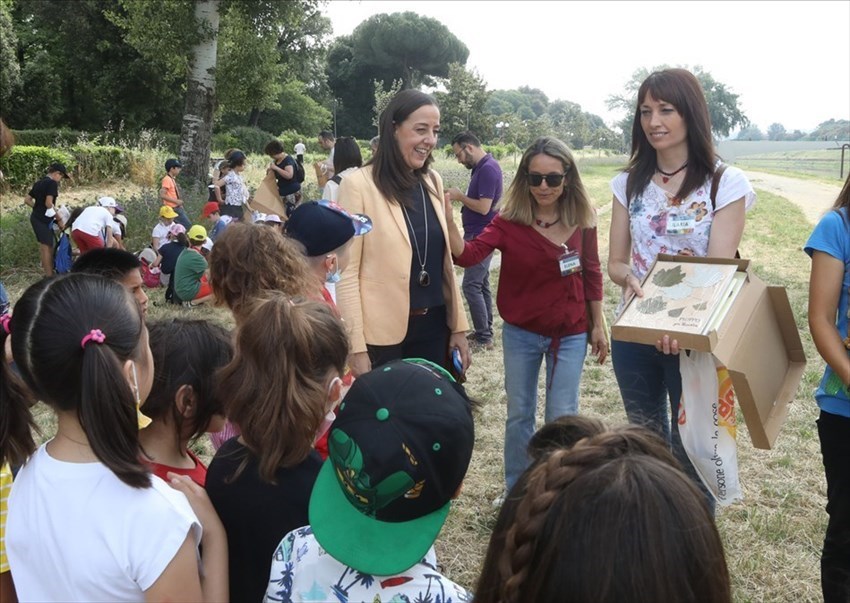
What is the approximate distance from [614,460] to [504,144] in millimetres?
41568

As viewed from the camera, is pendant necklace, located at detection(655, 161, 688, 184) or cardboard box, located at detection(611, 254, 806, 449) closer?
cardboard box, located at detection(611, 254, 806, 449)

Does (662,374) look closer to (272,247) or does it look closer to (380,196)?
(380,196)

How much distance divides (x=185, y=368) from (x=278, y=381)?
321 millimetres

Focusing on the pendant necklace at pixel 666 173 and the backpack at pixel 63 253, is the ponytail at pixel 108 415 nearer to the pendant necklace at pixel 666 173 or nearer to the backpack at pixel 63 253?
the pendant necklace at pixel 666 173

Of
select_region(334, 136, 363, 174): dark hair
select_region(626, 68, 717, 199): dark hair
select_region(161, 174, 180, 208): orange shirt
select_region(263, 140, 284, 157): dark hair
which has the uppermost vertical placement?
select_region(626, 68, 717, 199): dark hair

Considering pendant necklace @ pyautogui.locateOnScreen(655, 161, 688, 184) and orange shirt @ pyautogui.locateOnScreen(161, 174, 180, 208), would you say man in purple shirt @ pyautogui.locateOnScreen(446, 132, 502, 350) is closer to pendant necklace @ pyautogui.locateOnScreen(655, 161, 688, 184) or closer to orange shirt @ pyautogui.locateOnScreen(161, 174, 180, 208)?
pendant necklace @ pyautogui.locateOnScreen(655, 161, 688, 184)

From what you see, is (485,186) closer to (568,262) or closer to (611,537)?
(568,262)

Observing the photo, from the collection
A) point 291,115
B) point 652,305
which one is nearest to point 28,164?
point 652,305

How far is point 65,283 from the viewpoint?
53.1 inches

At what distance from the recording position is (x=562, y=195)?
280 cm

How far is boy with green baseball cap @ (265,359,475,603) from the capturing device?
3.65 ft

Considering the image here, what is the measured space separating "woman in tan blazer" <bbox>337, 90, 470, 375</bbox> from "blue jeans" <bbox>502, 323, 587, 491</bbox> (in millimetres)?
445

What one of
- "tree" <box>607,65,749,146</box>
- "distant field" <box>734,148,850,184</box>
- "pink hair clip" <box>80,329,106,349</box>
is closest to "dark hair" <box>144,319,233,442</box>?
"pink hair clip" <box>80,329,106,349</box>

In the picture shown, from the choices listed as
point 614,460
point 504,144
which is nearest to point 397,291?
point 614,460
